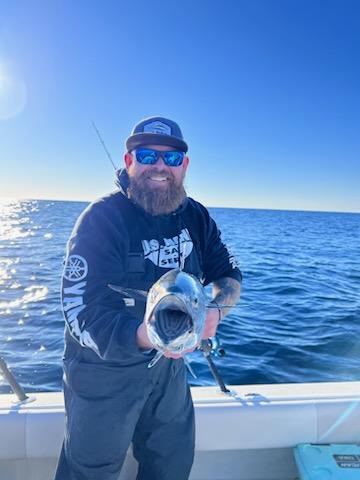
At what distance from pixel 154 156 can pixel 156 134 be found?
15 cm

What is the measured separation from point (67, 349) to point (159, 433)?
2.76 ft

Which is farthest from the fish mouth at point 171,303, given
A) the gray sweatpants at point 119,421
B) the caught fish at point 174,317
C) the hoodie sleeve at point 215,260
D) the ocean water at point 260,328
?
the ocean water at point 260,328

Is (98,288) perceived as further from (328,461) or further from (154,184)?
(328,461)

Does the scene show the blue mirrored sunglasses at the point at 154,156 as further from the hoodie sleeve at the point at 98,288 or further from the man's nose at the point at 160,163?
the hoodie sleeve at the point at 98,288

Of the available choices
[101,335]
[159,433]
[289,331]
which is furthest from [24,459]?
[289,331]

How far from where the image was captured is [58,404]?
3.09 m

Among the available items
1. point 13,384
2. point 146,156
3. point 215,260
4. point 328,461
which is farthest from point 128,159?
point 328,461

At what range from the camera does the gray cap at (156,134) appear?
275 centimetres

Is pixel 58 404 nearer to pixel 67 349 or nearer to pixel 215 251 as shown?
pixel 67 349

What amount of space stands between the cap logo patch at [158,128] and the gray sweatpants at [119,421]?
1.53 m

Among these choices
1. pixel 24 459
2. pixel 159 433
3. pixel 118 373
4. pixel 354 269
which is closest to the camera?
pixel 118 373

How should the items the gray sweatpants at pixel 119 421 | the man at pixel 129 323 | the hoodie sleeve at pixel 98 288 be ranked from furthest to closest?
the gray sweatpants at pixel 119 421 < the man at pixel 129 323 < the hoodie sleeve at pixel 98 288

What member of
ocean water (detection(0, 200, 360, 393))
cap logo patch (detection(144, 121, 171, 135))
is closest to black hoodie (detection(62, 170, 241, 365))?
cap logo patch (detection(144, 121, 171, 135))

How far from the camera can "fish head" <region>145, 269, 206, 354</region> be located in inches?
64.1
